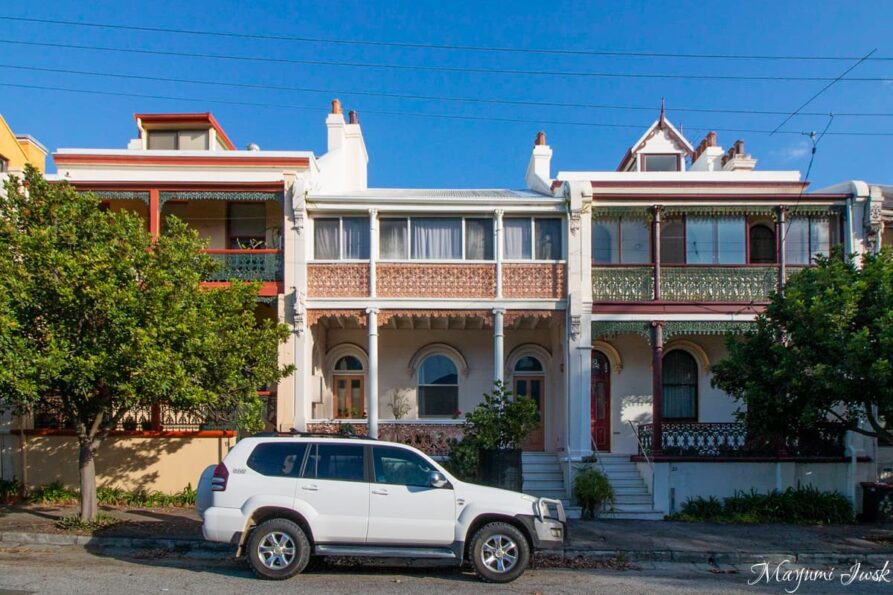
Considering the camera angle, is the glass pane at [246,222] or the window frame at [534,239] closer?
the window frame at [534,239]

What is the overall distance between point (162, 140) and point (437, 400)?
10193 millimetres

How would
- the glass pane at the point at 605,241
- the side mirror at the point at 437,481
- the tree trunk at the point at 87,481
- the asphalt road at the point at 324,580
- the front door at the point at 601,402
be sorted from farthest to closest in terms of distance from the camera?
the front door at the point at 601,402
the glass pane at the point at 605,241
the tree trunk at the point at 87,481
the side mirror at the point at 437,481
the asphalt road at the point at 324,580

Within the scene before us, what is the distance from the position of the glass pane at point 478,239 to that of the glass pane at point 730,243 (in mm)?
5525

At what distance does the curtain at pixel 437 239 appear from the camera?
17.0m

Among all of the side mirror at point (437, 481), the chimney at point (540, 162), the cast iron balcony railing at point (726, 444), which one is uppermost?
the chimney at point (540, 162)

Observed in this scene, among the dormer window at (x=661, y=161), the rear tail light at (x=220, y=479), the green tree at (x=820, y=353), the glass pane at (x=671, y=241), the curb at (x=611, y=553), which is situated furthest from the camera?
the dormer window at (x=661, y=161)

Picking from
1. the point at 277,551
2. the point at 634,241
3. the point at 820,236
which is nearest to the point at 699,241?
the point at 634,241

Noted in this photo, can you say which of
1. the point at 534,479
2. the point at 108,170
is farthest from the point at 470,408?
the point at 108,170

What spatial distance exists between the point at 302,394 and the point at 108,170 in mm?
7410

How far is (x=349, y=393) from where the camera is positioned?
19.1 m

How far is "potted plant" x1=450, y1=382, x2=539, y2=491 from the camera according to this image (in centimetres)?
1445

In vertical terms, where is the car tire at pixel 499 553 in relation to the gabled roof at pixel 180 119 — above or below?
below

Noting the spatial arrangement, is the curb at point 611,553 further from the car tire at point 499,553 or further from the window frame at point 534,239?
the window frame at point 534,239

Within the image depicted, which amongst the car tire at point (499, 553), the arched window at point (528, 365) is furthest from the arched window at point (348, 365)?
the car tire at point (499, 553)
